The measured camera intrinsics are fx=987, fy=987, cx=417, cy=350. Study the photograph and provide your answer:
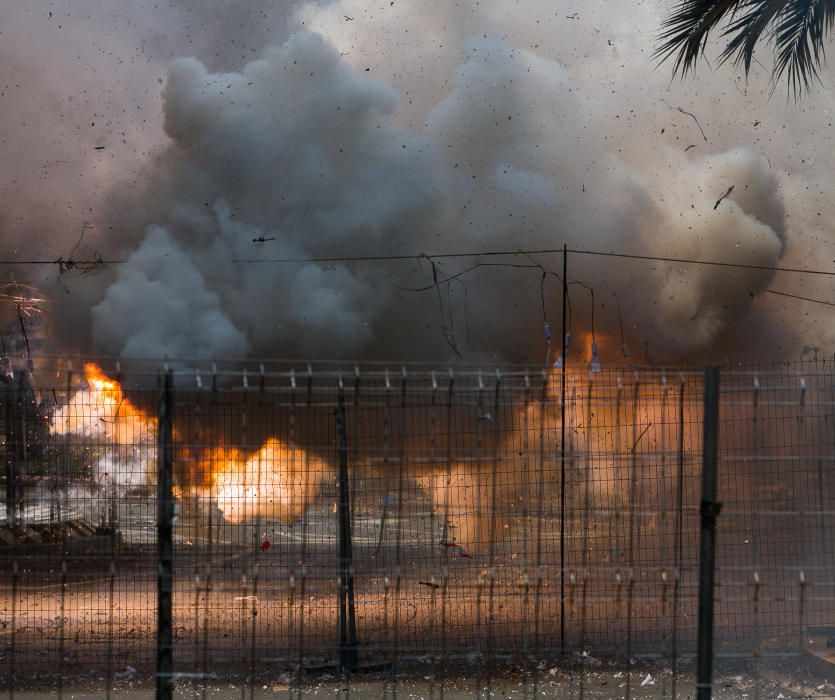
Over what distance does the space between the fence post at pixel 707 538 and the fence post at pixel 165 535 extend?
2.33 meters

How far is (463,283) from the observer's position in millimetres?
13398

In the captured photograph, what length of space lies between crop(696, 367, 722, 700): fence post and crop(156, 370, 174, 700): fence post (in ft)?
7.63

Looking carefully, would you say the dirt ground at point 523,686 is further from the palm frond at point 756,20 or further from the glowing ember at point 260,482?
the palm frond at point 756,20

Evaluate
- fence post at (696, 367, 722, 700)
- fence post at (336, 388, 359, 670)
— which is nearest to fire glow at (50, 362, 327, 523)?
fence post at (336, 388, 359, 670)

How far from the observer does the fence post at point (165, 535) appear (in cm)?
438

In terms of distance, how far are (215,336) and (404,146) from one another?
146 inches

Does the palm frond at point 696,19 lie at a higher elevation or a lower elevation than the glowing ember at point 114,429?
higher

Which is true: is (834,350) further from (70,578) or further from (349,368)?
(70,578)

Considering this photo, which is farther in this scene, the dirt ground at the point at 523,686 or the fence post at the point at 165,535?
the dirt ground at the point at 523,686

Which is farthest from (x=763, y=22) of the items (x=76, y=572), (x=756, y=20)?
(x=76, y=572)

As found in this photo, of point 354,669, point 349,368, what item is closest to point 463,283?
point 349,368

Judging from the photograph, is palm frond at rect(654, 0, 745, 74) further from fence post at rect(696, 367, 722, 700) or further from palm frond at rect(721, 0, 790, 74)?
fence post at rect(696, 367, 722, 700)

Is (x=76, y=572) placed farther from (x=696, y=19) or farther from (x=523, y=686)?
(x=696, y=19)

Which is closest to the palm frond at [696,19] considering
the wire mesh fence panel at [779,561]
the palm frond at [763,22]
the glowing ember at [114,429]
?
the palm frond at [763,22]
